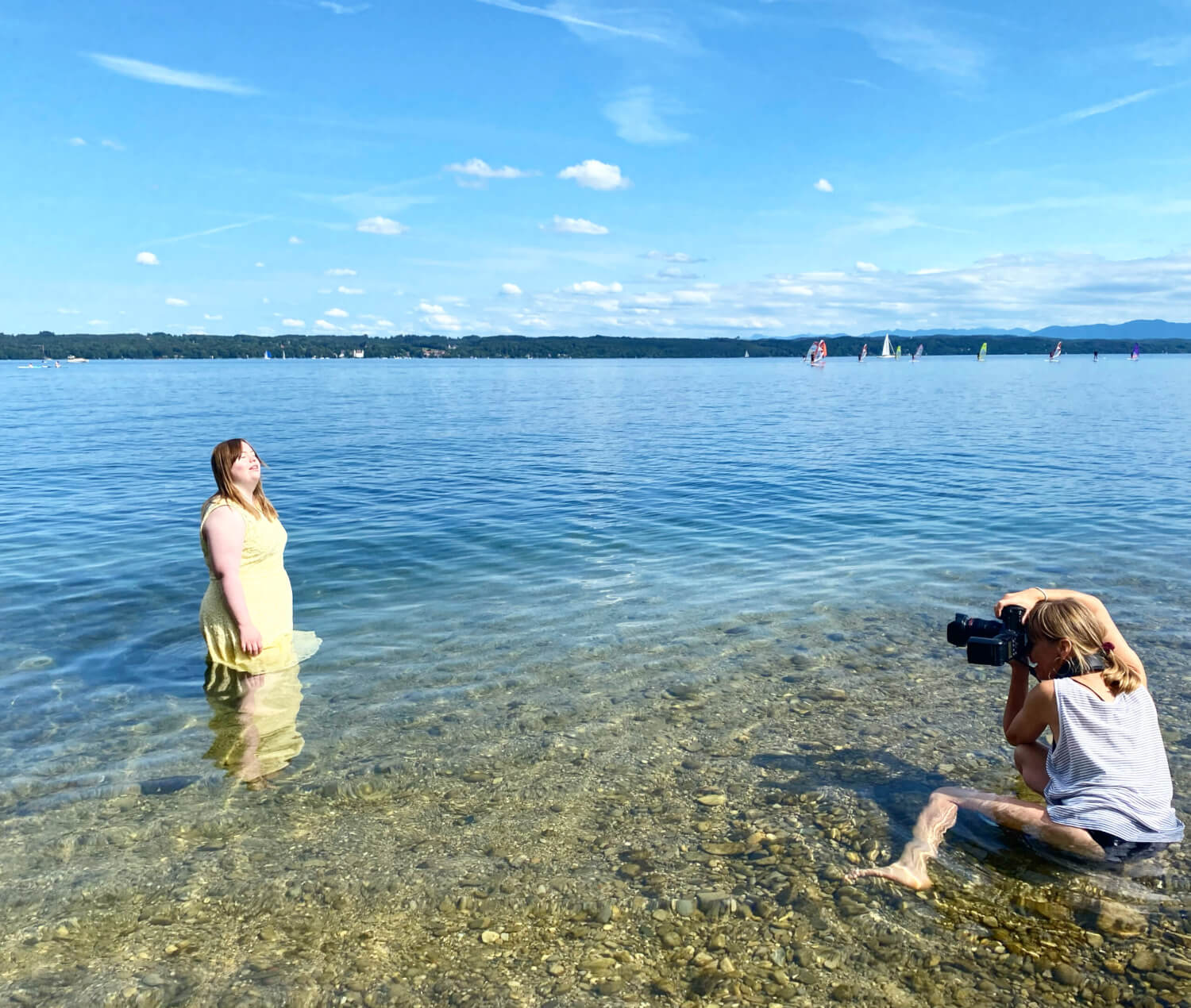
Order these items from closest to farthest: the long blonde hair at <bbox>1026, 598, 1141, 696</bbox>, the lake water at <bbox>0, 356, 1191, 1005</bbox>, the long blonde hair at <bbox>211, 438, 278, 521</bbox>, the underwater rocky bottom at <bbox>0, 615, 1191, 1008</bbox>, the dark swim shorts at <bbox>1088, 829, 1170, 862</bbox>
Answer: the underwater rocky bottom at <bbox>0, 615, 1191, 1008</bbox> → the lake water at <bbox>0, 356, 1191, 1005</bbox> → the long blonde hair at <bbox>1026, 598, 1141, 696</bbox> → the dark swim shorts at <bbox>1088, 829, 1170, 862</bbox> → the long blonde hair at <bbox>211, 438, 278, 521</bbox>

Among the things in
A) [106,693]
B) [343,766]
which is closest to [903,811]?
[343,766]

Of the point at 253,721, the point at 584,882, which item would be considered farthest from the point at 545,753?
the point at 253,721

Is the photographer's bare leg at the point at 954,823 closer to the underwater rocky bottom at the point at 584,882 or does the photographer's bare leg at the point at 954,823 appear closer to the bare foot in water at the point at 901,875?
the bare foot in water at the point at 901,875

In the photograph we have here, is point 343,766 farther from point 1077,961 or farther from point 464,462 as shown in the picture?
point 464,462

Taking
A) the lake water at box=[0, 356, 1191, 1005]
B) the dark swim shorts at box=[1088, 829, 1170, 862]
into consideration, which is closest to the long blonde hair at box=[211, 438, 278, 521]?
the lake water at box=[0, 356, 1191, 1005]

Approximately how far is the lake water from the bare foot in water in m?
0.12

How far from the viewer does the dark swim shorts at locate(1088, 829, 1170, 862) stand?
16.6ft

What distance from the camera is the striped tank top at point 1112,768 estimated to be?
4840 mm

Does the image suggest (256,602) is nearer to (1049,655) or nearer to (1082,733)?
(1049,655)

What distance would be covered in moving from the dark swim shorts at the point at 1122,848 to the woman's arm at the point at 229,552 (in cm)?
704

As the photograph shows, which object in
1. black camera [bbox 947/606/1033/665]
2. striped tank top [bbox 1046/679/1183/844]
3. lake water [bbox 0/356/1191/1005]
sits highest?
black camera [bbox 947/606/1033/665]

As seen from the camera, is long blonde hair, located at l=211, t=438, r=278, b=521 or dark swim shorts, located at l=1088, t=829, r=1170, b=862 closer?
dark swim shorts, located at l=1088, t=829, r=1170, b=862

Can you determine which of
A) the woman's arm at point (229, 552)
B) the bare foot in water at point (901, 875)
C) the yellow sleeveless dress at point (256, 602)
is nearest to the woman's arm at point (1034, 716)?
the bare foot in water at point (901, 875)

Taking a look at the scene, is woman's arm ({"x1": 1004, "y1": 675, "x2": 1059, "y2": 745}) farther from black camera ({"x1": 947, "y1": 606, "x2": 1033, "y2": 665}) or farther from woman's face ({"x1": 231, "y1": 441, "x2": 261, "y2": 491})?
woman's face ({"x1": 231, "y1": 441, "x2": 261, "y2": 491})
